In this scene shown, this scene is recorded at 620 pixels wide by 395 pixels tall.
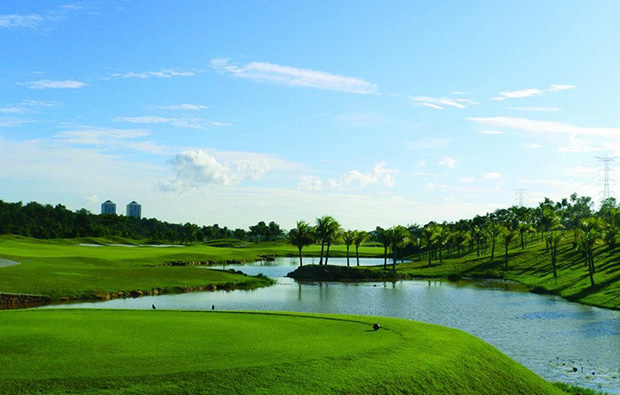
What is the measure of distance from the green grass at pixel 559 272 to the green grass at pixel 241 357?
1876 inches

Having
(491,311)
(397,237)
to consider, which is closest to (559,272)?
(397,237)

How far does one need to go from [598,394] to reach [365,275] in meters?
81.0

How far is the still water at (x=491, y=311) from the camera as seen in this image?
3625cm

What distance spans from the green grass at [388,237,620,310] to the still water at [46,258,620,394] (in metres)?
4.05

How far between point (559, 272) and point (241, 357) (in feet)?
306

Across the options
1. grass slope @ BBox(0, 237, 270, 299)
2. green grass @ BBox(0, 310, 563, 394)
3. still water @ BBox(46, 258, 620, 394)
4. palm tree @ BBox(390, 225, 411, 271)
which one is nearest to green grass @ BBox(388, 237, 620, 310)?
still water @ BBox(46, 258, 620, 394)

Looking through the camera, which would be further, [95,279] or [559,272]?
[559,272]

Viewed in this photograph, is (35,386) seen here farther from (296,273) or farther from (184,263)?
(184,263)

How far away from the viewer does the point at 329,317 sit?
32844 millimetres

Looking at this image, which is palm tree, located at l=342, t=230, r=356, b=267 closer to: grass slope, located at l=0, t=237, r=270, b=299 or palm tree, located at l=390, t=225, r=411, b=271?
palm tree, located at l=390, t=225, r=411, b=271

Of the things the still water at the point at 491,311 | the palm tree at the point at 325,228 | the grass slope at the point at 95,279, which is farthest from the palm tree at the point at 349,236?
the grass slope at the point at 95,279

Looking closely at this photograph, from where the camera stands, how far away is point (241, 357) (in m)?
21.3

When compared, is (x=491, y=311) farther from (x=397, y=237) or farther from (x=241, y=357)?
(x=397, y=237)

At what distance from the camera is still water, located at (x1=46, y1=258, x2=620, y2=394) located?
119 feet
